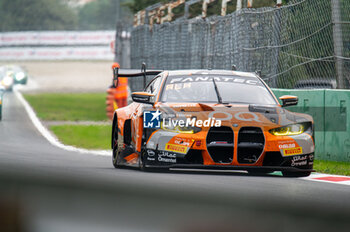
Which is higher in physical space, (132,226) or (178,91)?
(178,91)

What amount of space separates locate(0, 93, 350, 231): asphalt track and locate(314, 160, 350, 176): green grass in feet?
4.51

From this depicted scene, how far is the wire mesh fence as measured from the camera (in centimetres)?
1380

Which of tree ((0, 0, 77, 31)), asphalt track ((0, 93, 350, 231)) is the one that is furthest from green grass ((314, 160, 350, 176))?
tree ((0, 0, 77, 31))

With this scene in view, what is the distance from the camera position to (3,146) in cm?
1506

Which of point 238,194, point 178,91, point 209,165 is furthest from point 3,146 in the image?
point 238,194

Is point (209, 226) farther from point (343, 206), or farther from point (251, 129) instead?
point (251, 129)

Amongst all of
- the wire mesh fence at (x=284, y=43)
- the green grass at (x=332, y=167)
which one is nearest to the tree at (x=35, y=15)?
the wire mesh fence at (x=284, y=43)

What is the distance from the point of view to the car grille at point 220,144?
10.0m

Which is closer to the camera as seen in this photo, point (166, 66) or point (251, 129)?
point (251, 129)

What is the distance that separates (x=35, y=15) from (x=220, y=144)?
3755 inches

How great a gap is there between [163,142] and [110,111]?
15.6m

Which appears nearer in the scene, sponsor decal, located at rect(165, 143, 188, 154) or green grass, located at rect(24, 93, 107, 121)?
sponsor decal, located at rect(165, 143, 188, 154)

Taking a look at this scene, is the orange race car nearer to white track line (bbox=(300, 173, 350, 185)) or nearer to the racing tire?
the racing tire

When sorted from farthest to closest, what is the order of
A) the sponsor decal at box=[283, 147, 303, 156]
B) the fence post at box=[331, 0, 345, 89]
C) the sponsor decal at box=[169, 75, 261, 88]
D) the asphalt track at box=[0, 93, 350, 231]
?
the fence post at box=[331, 0, 345, 89], the sponsor decal at box=[169, 75, 261, 88], the sponsor decal at box=[283, 147, 303, 156], the asphalt track at box=[0, 93, 350, 231]
